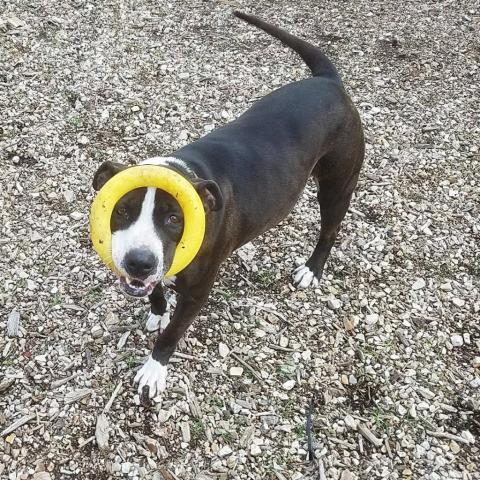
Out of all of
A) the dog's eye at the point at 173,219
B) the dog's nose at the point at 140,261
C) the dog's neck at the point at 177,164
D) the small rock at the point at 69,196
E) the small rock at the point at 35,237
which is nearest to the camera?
the dog's nose at the point at 140,261

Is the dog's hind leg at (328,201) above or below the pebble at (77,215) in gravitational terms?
above

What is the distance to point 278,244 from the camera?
5109 millimetres

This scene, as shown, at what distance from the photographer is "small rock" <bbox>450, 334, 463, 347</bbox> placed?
461 centimetres

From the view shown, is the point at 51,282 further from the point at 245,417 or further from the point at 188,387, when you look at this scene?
the point at 245,417

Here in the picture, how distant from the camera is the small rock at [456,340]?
4605mm

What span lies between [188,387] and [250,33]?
4.37 meters

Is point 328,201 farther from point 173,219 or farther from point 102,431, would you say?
point 102,431

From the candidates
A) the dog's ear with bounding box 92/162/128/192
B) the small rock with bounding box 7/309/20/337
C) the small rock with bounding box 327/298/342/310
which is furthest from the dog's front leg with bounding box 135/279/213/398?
the small rock with bounding box 327/298/342/310

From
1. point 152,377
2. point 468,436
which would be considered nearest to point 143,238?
point 152,377

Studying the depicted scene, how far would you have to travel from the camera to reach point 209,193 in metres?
3.23

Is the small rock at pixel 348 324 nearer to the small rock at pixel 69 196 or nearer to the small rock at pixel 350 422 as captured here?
the small rock at pixel 350 422

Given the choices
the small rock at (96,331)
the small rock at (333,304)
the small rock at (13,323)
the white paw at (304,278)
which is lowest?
the small rock at (13,323)

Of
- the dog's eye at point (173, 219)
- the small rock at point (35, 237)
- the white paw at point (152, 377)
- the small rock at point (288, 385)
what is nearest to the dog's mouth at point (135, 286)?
the dog's eye at point (173, 219)

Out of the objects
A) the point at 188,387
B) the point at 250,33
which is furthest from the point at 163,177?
the point at 250,33
